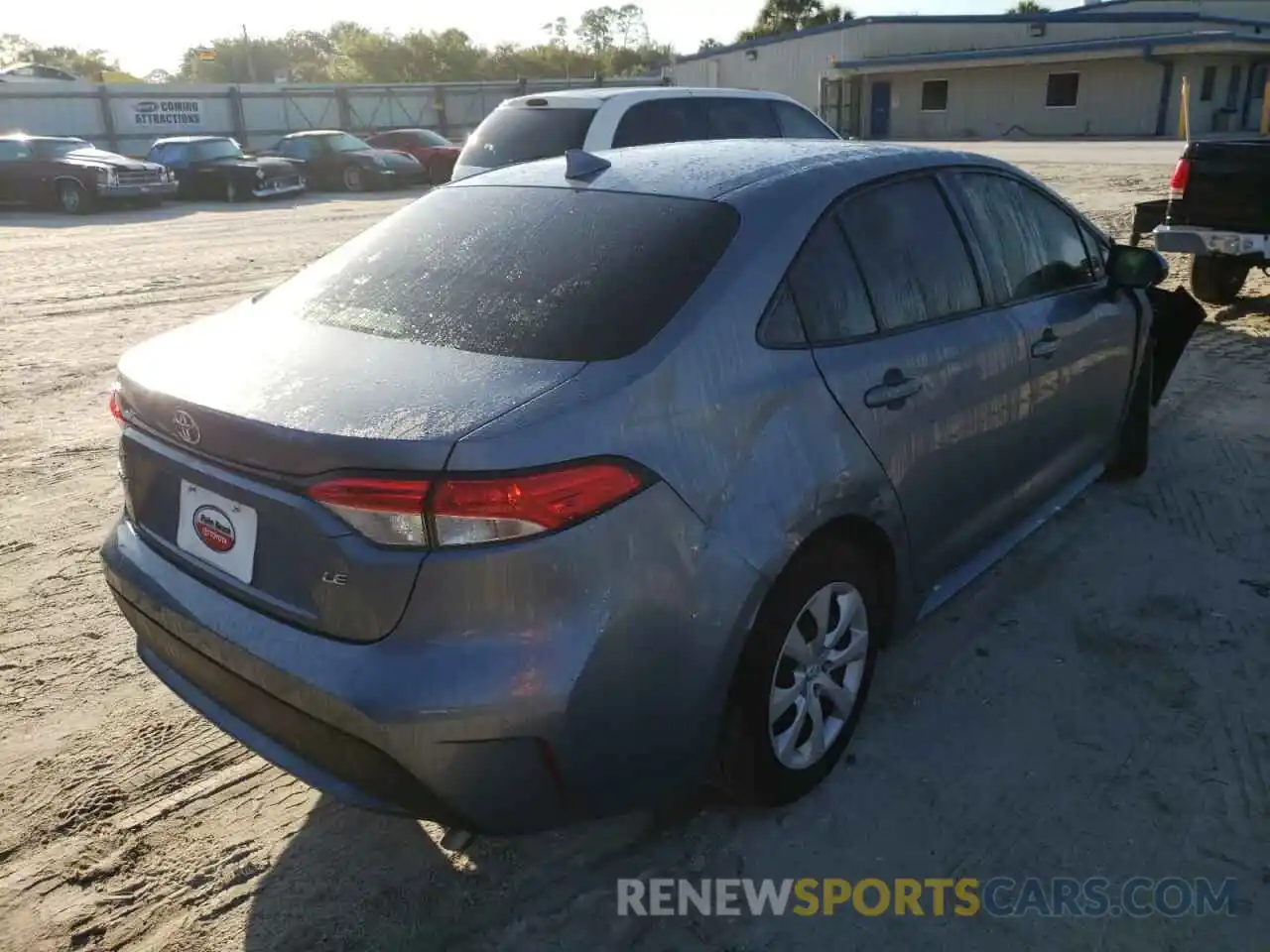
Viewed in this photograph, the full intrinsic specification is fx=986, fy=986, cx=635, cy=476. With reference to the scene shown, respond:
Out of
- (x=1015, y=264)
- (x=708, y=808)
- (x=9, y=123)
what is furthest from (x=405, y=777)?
(x=9, y=123)

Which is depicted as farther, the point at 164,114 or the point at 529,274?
the point at 164,114

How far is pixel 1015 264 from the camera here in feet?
11.8

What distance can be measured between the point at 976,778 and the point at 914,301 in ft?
4.70

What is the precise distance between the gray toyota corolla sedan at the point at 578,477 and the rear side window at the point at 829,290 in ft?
0.03

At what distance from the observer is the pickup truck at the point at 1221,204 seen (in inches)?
310

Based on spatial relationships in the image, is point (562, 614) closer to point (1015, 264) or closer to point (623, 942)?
point (623, 942)

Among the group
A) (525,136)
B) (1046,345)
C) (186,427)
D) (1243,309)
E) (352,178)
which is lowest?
(1243,309)

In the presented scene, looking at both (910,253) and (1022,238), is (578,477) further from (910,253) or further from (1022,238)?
(1022,238)

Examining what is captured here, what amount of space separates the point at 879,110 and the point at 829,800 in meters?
42.3

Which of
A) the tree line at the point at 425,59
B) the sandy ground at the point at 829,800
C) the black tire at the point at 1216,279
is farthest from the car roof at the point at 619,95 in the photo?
the tree line at the point at 425,59

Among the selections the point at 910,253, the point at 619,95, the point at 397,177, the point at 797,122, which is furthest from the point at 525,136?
the point at 397,177

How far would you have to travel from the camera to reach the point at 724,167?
296cm

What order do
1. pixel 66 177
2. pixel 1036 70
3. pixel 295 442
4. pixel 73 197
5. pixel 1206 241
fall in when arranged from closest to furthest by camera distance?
pixel 295 442
pixel 1206 241
pixel 66 177
pixel 73 197
pixel 1036 70

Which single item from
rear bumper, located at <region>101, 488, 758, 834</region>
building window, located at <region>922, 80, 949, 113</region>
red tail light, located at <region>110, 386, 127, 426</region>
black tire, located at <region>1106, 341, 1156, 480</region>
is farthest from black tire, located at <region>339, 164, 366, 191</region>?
building window, located at <region>922, 80, 949, 113</region>
